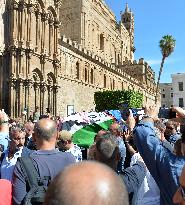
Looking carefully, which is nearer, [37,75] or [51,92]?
[37,75]

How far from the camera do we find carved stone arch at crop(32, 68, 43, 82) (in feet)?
96.7

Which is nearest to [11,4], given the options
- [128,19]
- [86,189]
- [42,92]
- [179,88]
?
[42,92]

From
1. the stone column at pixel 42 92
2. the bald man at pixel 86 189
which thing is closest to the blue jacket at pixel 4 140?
the bald man at pixel 86 189

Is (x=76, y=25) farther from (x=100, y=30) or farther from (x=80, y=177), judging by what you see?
(x=80, y=177)

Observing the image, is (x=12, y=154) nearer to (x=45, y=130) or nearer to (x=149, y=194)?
(x=45, y=130)

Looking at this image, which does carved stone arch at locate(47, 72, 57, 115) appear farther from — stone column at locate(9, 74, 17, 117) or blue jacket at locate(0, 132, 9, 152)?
blue jacket at locate(0, 132, 9, 152)

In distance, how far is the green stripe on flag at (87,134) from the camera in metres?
9.66

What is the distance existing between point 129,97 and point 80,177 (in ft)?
129

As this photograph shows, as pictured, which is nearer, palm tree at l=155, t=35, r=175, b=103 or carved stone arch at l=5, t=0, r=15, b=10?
carved stone arch at l=5, t=0, r=15, b=10

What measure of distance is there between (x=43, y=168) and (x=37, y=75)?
86.5ft

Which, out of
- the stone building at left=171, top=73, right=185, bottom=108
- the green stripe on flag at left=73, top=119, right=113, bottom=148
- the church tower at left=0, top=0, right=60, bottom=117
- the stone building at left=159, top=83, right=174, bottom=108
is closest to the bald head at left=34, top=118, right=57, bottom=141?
the green stripe on flag at left=73, top=119, right=113, bottom=148

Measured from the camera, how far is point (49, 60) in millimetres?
31391

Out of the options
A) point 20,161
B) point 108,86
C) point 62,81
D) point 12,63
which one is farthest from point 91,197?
point 108,86

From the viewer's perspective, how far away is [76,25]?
51.7 m
